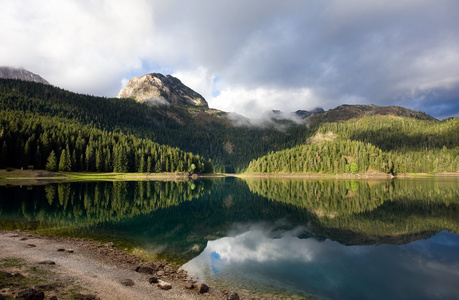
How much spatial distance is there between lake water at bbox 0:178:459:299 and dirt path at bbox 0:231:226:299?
94.6 inches

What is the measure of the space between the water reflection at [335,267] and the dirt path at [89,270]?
355cm

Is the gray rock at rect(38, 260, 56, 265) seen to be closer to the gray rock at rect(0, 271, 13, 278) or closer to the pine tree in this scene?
the gray rock at rect(0, 271, 13, 278)

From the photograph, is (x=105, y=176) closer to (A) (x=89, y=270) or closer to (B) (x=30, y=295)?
(A) (x=89, y=270)

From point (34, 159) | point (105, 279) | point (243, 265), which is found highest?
point (34, 159)

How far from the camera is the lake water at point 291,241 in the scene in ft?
57.8

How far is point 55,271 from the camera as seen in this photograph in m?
15.2

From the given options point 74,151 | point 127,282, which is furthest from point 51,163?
point 127,282

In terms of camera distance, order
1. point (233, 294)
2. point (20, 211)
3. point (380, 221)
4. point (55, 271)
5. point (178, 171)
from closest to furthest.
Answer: point (233, 294), point (55, 271), point (380, 221), point (20, 211), point (178, 171)

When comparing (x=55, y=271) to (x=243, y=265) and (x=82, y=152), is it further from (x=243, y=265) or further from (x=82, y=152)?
(x=82, y=152)

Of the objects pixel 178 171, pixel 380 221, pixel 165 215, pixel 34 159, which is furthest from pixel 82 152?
pixel 380 221

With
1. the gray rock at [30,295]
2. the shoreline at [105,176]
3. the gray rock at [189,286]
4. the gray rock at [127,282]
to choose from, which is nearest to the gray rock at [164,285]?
the gray rock at [189,286]

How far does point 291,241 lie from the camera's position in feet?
93.2

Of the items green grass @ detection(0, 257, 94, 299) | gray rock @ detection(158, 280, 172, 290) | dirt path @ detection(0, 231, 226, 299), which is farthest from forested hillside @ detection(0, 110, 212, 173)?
gray rock @ detection(158, 280, 172, 290)

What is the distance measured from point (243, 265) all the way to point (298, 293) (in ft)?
19.5
